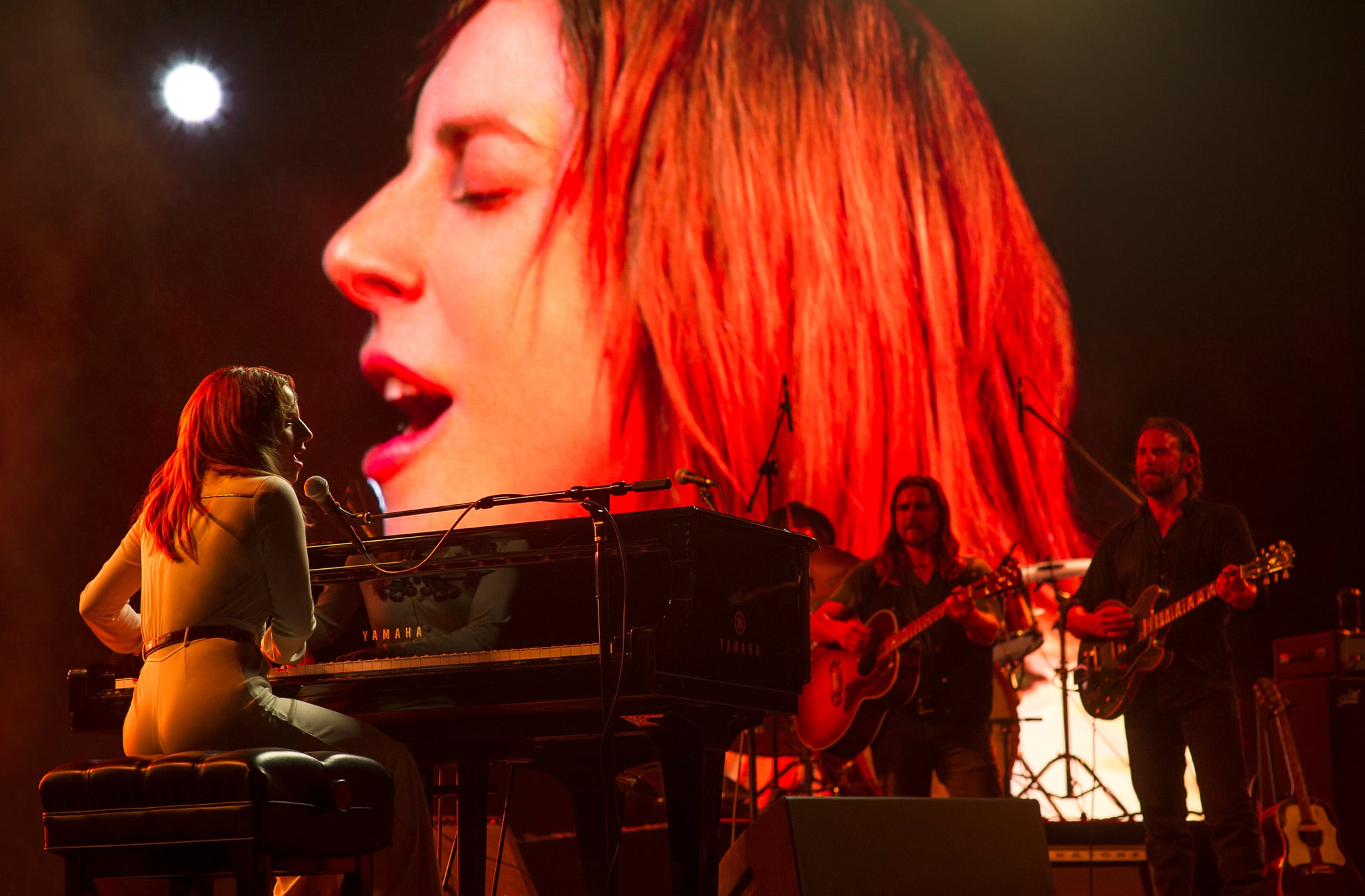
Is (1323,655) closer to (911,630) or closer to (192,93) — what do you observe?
(911,630)

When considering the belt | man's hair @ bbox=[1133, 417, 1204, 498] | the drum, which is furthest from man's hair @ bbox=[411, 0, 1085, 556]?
the belt

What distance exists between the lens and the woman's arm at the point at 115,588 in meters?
3.13

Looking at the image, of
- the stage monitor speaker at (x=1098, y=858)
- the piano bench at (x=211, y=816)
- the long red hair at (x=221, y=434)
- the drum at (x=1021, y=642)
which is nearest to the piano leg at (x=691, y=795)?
the piano bench at (x=211, y=816)

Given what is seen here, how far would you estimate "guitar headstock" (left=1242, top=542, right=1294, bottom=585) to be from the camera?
13.8 ft

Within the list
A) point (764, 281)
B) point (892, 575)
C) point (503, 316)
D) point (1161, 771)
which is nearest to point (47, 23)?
point (503, 316)

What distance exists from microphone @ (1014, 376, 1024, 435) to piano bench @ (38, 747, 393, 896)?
462cm

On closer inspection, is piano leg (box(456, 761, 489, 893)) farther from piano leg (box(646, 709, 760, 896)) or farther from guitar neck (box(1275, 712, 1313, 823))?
guitar neck (box(1275, 712, 1313, 823))

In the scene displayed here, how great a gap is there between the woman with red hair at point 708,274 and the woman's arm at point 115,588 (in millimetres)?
3408

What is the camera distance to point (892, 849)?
9.70 feet

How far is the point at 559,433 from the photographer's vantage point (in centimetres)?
670

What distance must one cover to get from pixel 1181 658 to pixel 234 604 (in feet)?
9.89

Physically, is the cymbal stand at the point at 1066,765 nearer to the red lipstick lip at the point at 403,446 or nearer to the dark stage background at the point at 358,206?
the dark stage background at the point at 358,206

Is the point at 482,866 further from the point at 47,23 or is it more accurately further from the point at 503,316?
the point at 47,23

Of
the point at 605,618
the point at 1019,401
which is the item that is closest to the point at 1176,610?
the point at 605,618
